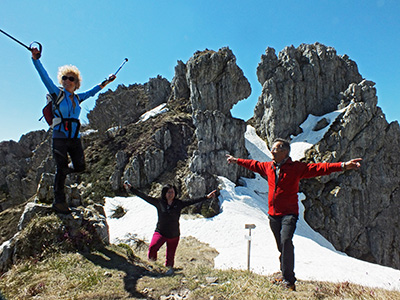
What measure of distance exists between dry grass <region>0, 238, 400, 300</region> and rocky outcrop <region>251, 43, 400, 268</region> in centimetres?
3597

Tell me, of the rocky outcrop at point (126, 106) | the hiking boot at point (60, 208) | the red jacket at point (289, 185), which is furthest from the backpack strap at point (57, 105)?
the rocky outcrop at point (126, 106)

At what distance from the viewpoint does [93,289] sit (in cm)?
427

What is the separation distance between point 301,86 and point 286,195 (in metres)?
53.1

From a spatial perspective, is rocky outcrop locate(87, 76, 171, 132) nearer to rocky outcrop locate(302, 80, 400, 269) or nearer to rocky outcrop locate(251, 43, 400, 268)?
rocky outcrop locate(251, 43, 400, 268)

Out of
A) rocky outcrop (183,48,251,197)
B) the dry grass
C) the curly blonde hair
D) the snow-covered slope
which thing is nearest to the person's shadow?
the dry grass

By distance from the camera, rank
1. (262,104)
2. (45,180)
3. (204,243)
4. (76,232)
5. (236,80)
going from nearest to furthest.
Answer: (76,232) → (45,180) → (204,243) → (236,80) → (262,104)

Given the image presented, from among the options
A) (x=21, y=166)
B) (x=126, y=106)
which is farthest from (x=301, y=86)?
(x=21, y=166)

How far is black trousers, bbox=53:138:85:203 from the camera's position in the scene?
5.45m

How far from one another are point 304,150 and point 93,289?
44.1 meters

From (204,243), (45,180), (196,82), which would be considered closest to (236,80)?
(196,82)

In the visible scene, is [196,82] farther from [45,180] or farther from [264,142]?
[45,180]

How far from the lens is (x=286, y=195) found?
4.92m

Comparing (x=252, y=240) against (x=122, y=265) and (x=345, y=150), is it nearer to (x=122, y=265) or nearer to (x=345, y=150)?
(x=122, y=265)

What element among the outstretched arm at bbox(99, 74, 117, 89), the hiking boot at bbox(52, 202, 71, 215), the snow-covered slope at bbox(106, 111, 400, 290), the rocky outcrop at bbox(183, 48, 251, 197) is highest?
the rocky outcrop at bbox(183, 48, 251, 197)
